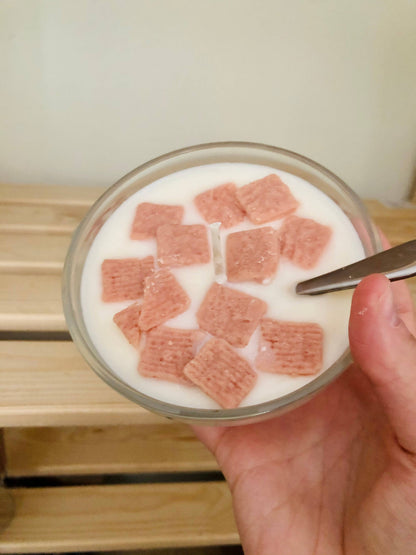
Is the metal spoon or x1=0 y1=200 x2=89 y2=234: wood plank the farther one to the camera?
x1=0 y1=200 x2=89 y2=234: wood plank

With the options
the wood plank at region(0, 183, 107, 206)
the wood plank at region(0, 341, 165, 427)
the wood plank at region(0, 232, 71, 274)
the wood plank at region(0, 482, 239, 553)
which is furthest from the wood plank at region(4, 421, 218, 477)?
the wood plank at region(0, 183, 107, 206)

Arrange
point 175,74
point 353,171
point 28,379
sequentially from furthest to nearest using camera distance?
point 353,171 → point 175,74 → point 28,379

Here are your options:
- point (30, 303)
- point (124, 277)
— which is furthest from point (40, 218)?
point (124, 277)

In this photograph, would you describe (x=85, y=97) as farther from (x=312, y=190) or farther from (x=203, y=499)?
(x=203, y=499)

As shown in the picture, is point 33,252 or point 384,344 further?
point 33,252

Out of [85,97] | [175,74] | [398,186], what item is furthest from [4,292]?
[398,186]

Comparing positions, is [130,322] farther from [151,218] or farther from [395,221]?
[395,221]

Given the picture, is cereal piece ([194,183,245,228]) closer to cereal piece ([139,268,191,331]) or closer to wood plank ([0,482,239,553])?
cereal piece ([139,268,191,331])
